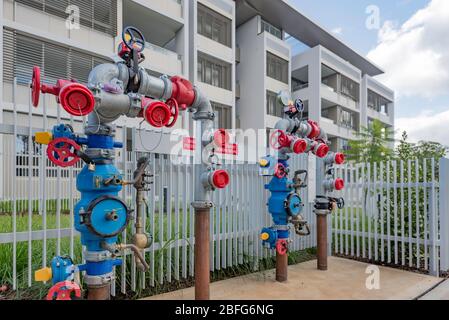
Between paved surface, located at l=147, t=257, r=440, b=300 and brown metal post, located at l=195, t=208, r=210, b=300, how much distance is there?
1.64ft

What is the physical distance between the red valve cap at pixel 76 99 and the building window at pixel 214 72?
40.4 feet

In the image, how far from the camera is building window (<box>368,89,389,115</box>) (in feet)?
85.4

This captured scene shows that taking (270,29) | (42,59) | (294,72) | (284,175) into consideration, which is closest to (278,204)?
(284,175)

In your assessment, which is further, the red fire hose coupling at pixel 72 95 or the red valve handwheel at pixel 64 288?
the red valve handwheel at pixel 64 288

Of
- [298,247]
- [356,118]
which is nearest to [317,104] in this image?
[356,118]

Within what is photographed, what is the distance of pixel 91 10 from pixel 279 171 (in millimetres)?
9812

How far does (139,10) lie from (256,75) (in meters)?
7.68

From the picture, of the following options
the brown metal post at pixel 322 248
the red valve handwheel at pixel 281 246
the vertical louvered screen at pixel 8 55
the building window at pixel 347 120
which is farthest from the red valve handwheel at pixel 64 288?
the building window at pixel 347 120

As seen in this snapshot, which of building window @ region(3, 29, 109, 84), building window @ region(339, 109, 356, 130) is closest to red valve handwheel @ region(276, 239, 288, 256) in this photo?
building window @ region(3, 29, 109, 84)

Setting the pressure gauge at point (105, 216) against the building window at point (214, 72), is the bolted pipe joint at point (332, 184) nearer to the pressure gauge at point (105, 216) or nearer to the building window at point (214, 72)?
the pressure gauge at point (105, 216)

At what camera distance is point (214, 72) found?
14.6m

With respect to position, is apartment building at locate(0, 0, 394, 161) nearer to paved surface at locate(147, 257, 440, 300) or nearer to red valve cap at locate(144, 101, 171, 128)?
red valve cap at locate(144, 101, 171, 128)

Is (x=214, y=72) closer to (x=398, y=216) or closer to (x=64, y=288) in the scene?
(x=398, y=216)

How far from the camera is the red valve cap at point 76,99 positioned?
5.95 ft
